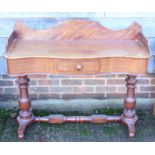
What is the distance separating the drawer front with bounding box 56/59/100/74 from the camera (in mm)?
2184

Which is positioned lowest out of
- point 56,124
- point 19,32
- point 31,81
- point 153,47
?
point 56,124

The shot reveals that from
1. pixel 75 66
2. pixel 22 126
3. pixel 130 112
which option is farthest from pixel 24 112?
pixel 130 112

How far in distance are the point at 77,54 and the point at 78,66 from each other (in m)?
0.10

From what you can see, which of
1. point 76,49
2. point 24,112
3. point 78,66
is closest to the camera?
point 78,66

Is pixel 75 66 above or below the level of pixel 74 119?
above

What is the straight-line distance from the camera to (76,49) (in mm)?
2363

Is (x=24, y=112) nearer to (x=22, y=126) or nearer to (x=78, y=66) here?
(x=22, y=126)

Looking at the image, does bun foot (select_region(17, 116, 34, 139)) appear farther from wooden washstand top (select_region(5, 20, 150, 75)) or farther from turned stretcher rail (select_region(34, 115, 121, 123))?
wooden washstand top (select_region(5, 20, 150, 75))

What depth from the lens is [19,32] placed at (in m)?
2.57

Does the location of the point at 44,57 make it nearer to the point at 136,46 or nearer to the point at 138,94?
the point at 136,46

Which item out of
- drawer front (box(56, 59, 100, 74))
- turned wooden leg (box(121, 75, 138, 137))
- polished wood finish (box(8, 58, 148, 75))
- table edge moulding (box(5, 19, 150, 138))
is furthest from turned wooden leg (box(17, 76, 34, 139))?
turned wooden leg (box(121, 75, 138, 137))

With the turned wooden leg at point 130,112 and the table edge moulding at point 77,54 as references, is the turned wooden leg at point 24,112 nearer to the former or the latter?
the table edge moulding at point 77,54
